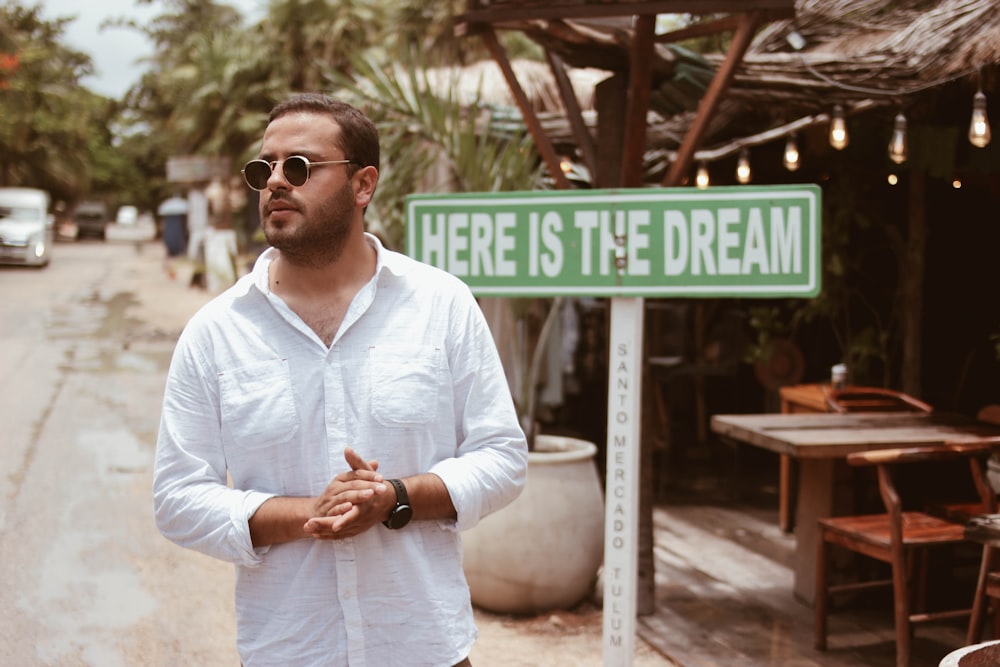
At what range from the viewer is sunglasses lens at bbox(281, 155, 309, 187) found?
2.05 meters

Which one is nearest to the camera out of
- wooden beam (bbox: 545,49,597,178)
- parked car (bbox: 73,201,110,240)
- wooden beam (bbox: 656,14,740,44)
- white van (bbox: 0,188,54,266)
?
wooden beam (bbox: 656,14,740,44)

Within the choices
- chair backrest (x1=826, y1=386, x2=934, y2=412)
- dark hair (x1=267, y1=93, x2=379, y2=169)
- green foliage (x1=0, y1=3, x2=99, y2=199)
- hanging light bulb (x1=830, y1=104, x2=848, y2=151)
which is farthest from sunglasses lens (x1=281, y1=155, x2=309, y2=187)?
green foliage (x1=0, y1=3, x2=99, y2=199)

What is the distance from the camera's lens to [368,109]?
241 inches

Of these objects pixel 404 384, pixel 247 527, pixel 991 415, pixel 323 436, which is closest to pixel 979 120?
pixel 991 415

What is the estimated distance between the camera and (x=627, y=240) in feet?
11.0

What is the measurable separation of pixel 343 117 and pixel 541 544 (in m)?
3.31

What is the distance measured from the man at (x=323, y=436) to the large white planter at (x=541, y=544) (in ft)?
9.76

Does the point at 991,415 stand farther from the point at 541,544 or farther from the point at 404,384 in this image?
the point at 404,384

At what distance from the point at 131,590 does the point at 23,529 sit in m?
1.30

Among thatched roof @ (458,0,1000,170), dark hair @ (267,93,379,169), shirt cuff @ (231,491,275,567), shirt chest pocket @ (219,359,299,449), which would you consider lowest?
shirt cuff @ (231,491,275,567)

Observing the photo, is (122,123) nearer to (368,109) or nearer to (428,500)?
(368,109)

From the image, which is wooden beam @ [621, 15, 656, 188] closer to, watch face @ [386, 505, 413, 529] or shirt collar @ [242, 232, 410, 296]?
shirt collar @ [242, 232, 410, 296]

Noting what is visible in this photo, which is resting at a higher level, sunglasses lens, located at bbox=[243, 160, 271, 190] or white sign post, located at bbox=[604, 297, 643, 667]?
sunglasses lens, located at bbox=[243, 160, 271, 190]

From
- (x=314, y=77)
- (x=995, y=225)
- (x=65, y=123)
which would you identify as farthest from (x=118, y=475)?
(x=65, y=123)
